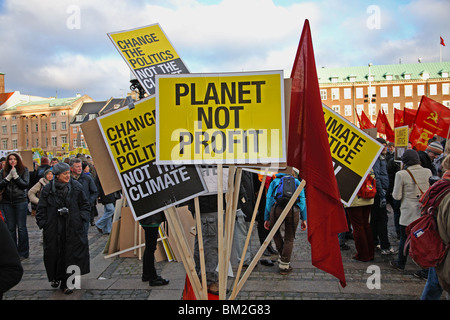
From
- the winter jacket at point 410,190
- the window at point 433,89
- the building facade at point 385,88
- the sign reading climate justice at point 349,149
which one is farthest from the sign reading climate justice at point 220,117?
the window at point 433,89

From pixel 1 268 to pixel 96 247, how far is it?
528 cm

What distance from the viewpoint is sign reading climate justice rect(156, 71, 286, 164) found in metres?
2.79

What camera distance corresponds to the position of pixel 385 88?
6744 centimetres

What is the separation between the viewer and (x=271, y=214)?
5641 mm

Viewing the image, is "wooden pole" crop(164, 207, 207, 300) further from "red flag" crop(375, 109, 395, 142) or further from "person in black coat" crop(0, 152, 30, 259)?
"red flag" crop(375, 109, 395, 142)

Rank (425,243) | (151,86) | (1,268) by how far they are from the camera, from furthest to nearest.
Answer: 1. (151,86)
2. (425,243)
3. (1,268)

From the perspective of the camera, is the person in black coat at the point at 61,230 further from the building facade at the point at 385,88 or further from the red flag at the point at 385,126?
the building facade at the point at 385,88

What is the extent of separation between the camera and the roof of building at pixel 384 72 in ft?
221

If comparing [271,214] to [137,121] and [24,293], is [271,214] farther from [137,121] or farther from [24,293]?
[24,293]

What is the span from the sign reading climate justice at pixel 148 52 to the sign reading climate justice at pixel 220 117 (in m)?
2.55
